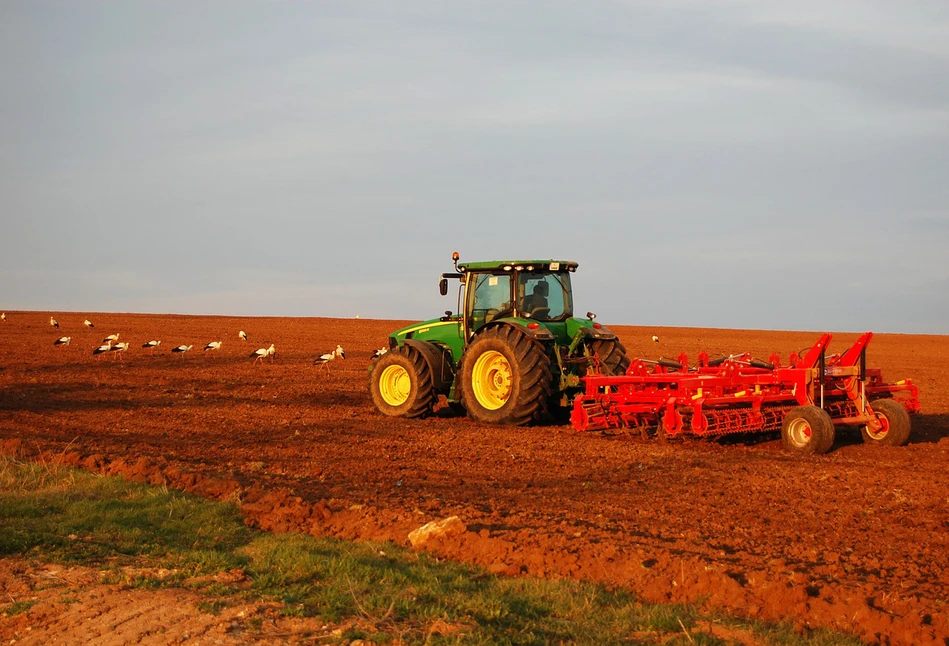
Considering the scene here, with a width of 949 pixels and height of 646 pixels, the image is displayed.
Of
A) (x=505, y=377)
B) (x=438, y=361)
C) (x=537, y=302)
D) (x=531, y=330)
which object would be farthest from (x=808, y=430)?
(x=438, y=361)

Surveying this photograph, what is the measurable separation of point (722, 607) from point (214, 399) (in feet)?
43.5

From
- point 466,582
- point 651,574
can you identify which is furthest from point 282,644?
point 651,574

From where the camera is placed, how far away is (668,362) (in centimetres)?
1305

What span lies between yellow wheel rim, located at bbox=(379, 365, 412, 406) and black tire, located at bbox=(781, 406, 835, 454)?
19.5 feet

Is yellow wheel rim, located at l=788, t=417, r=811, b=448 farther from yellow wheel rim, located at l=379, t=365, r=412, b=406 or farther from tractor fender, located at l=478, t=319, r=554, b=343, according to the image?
yellow wheel rim, located at l=379, t=365, r=412, b=406

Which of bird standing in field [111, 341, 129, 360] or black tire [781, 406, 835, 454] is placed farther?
bird standing in field [111, 341, 129, 360]

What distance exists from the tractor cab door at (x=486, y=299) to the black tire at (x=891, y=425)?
5.04 metres

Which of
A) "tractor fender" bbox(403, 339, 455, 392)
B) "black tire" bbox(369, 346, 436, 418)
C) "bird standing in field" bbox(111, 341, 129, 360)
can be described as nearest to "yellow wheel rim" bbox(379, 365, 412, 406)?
"black tire" bbox(369, 346, 436, 418)

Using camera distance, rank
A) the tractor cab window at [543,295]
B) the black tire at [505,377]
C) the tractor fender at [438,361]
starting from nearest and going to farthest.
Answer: the black tire at [505,377], the tractor cab window at [543,295], the tractor fender at [438,361]

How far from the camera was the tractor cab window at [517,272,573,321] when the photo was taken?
14.0 metres

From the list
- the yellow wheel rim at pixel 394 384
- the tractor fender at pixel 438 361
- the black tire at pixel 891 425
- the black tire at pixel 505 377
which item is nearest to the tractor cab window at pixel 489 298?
the black tire at pixel 505 377

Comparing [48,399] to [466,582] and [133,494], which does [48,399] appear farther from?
[466,582]

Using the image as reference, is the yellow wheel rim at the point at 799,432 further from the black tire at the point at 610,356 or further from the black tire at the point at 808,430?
the black tire at the point at 610,356

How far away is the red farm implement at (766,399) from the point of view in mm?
11219
